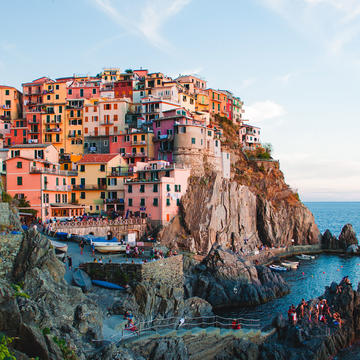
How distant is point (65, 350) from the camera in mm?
18781

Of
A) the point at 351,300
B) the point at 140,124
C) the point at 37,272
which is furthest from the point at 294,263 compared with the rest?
the point at 37,272

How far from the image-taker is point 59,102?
268ft

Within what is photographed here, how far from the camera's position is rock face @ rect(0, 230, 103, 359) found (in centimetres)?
1614

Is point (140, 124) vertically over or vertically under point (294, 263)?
over

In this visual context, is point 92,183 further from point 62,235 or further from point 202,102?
point 202,102

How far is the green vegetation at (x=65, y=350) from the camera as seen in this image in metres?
18.6

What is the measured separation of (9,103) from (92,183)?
104 ft

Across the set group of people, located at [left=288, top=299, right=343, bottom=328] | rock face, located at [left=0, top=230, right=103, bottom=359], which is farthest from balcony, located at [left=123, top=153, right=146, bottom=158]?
rock face, located at [left=0, top=230, right=103, bottom=359]

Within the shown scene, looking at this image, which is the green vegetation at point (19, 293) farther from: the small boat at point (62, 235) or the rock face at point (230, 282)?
the small boat at point (62, 235)

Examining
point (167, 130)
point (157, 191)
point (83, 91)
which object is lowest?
point (157, 191)

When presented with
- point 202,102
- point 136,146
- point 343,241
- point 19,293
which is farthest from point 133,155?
point 19,293

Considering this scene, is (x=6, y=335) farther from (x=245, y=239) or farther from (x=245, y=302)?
(x=245, y=239)

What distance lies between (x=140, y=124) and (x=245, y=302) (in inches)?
1657

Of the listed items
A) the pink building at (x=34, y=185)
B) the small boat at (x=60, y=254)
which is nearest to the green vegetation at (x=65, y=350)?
the small boat at (x=60, y=254)
